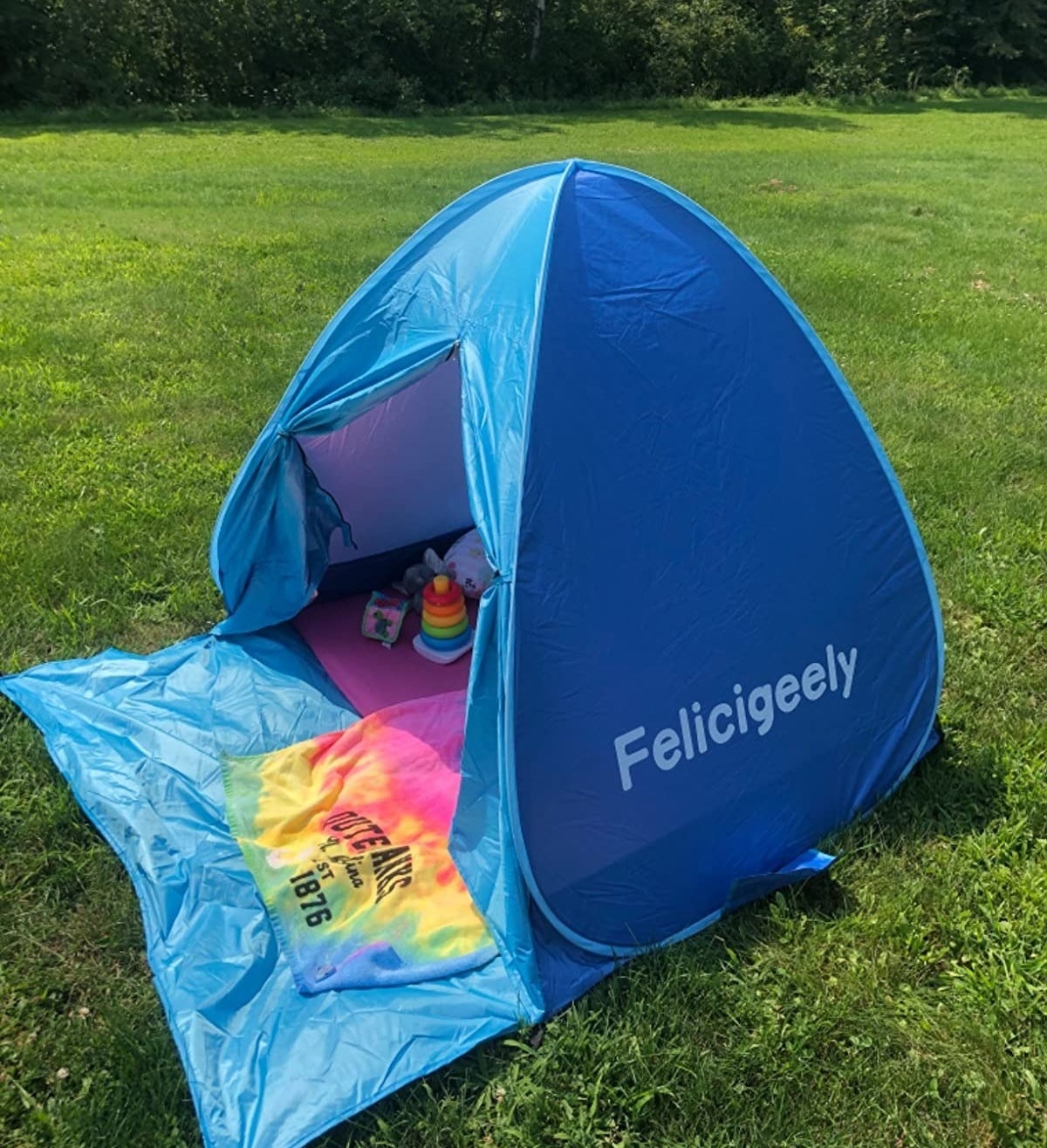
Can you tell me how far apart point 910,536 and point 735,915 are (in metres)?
1.17

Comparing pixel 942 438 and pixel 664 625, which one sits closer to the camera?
pixel 664 625

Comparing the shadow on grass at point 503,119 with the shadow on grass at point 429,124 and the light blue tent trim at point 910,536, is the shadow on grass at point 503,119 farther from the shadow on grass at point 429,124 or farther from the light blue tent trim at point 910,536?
the light blue tent trim at point 910,536

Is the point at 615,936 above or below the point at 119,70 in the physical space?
below

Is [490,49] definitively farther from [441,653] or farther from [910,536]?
[910,536]

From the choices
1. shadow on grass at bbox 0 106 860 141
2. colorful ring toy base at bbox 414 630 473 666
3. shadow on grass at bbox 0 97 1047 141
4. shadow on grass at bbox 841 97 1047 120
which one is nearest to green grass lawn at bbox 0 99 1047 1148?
colorful ring toy base at bbox 414 630 473 666

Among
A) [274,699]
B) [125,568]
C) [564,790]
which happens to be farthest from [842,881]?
[125,568]

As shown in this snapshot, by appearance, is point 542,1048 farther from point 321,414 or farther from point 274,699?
point 321,414

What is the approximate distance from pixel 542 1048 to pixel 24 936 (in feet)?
4.30

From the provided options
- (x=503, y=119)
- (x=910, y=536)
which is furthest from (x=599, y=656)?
(x=503, y=119)

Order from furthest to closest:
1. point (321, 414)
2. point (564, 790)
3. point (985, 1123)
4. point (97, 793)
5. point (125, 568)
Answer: point (125, 568), point (321, 414), point (97, 793), point (564, 790), point (985, 1123)

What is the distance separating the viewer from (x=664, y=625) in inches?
94.1

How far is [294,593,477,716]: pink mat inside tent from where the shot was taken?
11.3 ft

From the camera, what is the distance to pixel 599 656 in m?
2.31

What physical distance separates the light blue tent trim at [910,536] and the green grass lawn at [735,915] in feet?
0.22
